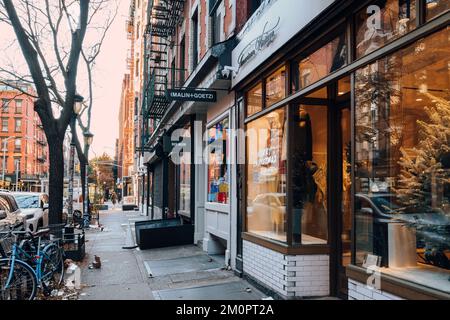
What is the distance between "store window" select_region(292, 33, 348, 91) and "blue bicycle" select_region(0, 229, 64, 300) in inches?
181

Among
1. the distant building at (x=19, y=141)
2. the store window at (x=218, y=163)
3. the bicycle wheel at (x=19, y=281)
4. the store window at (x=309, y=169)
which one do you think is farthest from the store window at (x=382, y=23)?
the distant building at (x=19, y=141)

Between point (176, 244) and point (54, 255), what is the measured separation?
4.73 metres

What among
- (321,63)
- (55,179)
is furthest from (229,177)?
(55,179)

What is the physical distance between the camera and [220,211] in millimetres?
9992

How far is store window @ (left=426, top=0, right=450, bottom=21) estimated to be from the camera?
360 cm

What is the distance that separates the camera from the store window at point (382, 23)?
407 cm

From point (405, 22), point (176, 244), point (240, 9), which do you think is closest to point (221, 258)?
point (176, 244)

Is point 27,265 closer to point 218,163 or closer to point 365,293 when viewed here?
point 365,293

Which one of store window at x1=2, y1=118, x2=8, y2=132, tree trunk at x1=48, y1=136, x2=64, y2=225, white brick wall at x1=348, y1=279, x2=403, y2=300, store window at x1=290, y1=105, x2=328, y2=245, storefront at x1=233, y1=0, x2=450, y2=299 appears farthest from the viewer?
store window at x1=2, y1=118, x2=8, y2=132

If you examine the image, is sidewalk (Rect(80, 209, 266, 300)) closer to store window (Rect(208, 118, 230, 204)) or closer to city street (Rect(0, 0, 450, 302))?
city street (Rect(0, 0, 450, 302))

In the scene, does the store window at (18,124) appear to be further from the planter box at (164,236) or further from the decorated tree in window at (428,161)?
the decorated tree in window at (428,161)

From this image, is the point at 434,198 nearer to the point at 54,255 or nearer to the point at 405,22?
the point at 405,22

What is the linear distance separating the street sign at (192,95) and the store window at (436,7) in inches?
230

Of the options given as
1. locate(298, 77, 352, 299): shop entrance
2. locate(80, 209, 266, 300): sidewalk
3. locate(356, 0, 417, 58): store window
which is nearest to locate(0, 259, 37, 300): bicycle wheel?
locate(80, 209, 266, 300): sidewalk
